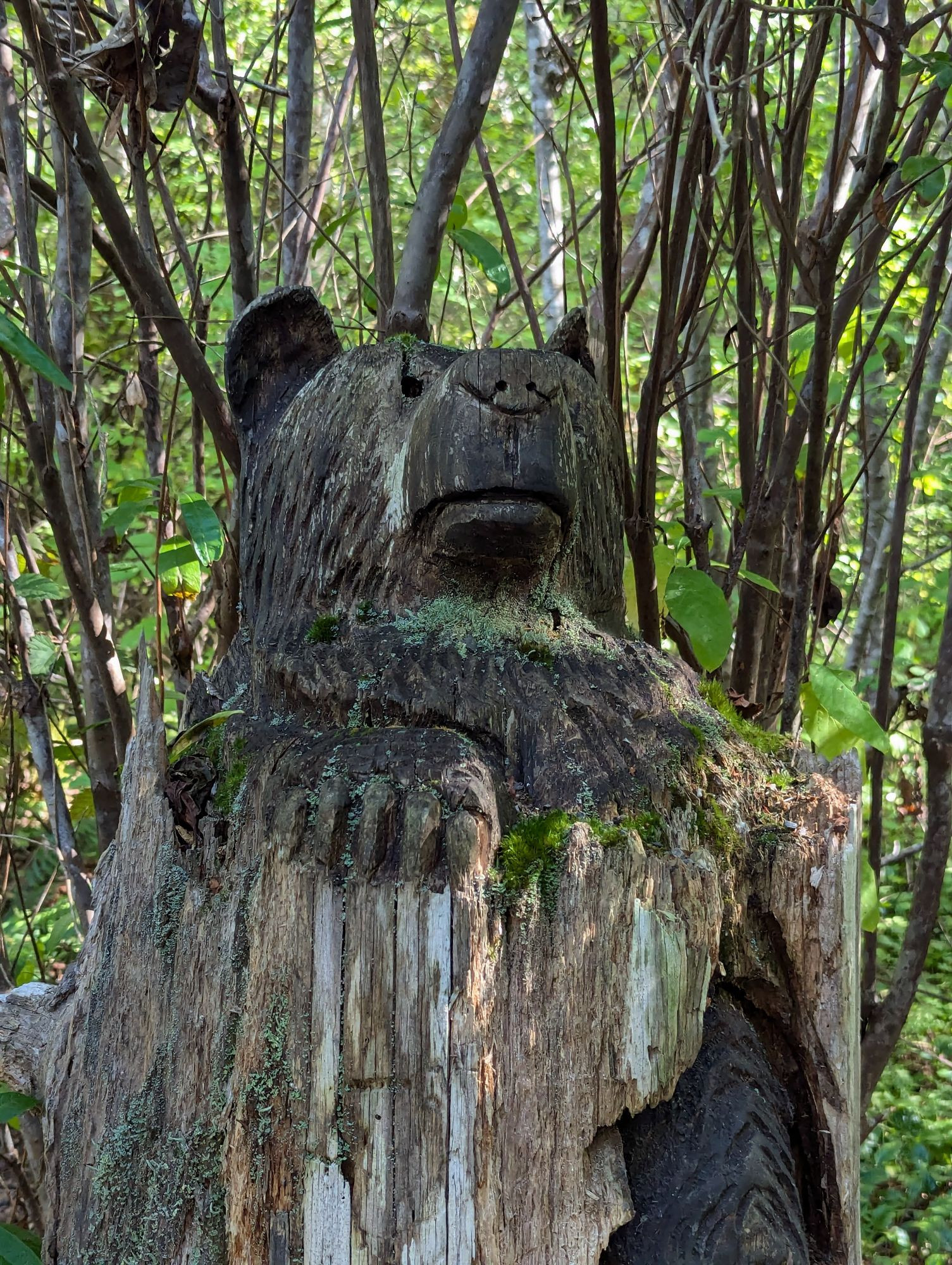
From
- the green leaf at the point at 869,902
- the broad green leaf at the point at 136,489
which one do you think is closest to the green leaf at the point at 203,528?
the broad green leaf at the point at 136,489

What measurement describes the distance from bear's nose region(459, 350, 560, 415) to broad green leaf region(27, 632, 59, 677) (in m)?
1.55

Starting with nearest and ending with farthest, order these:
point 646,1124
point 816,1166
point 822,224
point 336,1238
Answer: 1. point 336,1238
2. point 646,1124
3. point 816,1166
4. point 822,224

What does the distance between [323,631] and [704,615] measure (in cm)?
70

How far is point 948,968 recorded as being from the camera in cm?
501

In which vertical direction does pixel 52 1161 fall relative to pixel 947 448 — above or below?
below

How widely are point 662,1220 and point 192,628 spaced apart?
1765 millimetres

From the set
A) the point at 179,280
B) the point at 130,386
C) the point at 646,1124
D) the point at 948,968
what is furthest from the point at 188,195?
the point at 646,1124

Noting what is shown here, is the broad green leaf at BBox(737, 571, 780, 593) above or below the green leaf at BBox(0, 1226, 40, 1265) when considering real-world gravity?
above

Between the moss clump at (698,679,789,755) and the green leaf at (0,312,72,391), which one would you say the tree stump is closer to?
the moss clump at (698,679,789,755)

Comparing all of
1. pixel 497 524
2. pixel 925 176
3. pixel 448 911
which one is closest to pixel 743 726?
pixel 497 524

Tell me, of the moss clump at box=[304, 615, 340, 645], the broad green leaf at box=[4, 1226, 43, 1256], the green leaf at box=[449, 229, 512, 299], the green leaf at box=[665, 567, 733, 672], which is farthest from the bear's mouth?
the broad green leaf at box=[4, 1226, 43, 1256]

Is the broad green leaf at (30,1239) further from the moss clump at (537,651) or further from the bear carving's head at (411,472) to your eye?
the moss clump at (537,651)

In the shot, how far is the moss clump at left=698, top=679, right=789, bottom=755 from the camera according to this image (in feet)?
4.89

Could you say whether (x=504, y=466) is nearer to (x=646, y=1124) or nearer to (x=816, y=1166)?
(x=646, y=1124)
